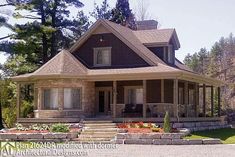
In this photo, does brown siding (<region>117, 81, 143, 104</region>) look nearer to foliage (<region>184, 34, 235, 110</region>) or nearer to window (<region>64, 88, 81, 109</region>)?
window (<region>64, 88, 81, 109</region>)

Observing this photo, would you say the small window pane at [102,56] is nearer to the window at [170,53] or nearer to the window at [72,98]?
the window at [72,98]

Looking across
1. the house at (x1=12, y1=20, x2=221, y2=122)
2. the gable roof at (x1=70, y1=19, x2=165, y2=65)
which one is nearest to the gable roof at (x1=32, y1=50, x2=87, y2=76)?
the house at (x1=12, y1=20, x2=221, y2=122)

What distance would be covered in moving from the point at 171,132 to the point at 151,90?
331 inches

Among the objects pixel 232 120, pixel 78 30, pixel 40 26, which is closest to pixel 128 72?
pixel 40 26

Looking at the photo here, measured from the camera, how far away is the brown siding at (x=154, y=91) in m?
31.3

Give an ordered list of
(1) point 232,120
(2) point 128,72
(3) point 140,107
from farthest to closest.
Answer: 1. (1) point 232,120
2. (3) point 140,107
3. (2) point 128,72

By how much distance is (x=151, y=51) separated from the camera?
34062 mm

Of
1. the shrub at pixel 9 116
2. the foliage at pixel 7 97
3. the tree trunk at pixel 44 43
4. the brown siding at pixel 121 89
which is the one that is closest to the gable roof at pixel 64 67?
the brown siding at pixel 121 89

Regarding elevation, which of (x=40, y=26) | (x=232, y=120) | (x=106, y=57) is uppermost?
(x=40, y=26)

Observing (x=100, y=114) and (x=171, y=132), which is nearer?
(x=171, y=132)

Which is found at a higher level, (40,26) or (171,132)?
(40,26)

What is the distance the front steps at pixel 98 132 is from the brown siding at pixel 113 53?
17.3 ft

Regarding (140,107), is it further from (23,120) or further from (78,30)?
(78,30)

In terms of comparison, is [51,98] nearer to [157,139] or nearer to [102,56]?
[102,56]
